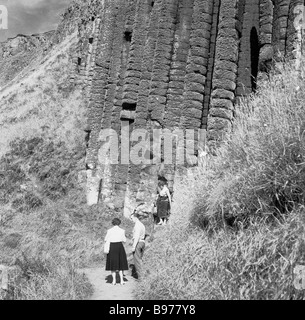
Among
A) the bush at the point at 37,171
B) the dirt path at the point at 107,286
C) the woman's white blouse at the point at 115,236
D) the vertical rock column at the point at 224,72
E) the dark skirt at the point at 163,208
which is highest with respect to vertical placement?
the vertical rock column at the point at 224,72

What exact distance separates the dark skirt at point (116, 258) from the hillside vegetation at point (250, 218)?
1.43 meters

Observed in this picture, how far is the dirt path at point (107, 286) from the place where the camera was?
733 centimetres

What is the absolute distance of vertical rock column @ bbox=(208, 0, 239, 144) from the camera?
11172 millimetres

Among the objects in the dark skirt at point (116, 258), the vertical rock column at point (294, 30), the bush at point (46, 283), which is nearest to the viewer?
the bush at point (46, 283)

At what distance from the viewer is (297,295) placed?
443 cm

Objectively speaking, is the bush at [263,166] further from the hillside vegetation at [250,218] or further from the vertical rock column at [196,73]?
the vertical rock column at [196,73]

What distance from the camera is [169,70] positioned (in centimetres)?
1370

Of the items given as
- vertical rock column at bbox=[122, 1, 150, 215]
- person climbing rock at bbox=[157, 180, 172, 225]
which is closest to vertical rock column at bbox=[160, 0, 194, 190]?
person climbing rock at bbox=[157, 180, 172, 225]

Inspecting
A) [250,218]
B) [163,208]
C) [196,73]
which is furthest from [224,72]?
[250,218]

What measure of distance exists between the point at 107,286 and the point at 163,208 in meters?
3.70

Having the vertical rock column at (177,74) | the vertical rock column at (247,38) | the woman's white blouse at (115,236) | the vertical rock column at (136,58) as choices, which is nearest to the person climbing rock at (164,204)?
the vertical rock column at (177,74)

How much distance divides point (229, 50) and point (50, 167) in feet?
29.4
